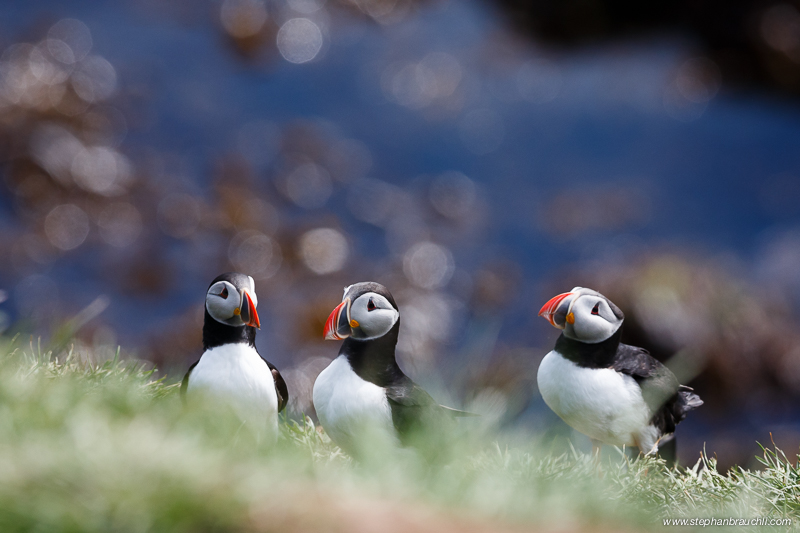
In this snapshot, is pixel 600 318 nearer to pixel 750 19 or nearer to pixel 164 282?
pixel 164 282

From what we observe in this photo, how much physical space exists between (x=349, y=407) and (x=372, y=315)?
0.72 ft

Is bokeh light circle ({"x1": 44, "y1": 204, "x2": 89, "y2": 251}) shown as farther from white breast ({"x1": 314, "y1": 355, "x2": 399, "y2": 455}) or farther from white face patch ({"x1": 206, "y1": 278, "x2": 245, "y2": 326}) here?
white breast ({"x1": 314, "y1": 355, "x2": 399, "y2": 455})

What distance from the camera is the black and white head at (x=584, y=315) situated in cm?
160

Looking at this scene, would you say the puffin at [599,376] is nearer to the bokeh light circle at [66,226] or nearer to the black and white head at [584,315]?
the black and white head at [584,315]

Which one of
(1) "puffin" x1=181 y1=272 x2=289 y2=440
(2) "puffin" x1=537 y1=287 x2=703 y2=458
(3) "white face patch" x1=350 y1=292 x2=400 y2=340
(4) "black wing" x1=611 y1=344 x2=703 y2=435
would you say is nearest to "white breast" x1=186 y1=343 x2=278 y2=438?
(1) "puffin" x1=181 y1=272 x2=289 y2=440

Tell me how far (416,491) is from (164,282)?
210 inches

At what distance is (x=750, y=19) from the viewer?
7180 mm

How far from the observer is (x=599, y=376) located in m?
1.66

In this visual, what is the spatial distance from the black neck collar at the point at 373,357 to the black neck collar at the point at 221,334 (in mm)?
247

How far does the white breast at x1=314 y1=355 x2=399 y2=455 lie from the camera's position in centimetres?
155

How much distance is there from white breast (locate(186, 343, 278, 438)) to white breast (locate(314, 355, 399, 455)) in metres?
0.12

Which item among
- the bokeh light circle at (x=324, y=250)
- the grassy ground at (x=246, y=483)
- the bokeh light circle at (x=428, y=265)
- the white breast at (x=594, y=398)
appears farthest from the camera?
the bokeh light circle at (x=428, y=265)

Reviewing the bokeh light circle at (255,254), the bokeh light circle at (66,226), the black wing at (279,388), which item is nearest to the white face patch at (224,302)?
the black wing at (279,388)

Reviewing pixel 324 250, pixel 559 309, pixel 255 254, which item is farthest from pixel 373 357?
pixel 324 250
